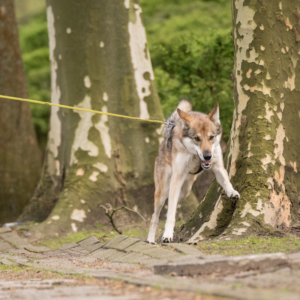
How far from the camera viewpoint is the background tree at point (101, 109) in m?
10.3

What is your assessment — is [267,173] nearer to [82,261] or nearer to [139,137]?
[82,261]

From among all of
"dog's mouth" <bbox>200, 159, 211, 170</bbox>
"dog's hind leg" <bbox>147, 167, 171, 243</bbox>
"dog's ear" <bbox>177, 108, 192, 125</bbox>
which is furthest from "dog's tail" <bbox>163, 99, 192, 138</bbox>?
"dog's mouth" <bbox>200, 159, 211, 170</bbox>

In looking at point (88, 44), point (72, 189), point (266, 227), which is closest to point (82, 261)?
point (266, 227)

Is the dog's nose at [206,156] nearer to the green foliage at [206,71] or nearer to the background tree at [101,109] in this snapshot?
the background tree at [101,109]

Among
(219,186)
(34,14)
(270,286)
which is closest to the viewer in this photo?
(270,286)

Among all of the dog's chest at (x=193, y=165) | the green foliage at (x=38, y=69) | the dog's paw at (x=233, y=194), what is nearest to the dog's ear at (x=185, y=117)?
the dog's chest at (x=193, y=165)

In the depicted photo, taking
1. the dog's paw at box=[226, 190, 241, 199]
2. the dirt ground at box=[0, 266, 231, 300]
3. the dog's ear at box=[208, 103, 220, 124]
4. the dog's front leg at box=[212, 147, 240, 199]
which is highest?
the dog's ear at box=[208, 103, 220, 124]

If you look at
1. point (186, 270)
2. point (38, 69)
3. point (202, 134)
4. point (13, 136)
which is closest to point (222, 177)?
point (202, 134)

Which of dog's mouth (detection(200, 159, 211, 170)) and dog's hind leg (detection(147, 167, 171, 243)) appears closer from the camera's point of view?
dog's mouth (detection(200, 159, 211, 170))

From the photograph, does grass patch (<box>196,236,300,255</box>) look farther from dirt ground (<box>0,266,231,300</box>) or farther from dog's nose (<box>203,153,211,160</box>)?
dirt ground (<box>0,266,231,300</box>)

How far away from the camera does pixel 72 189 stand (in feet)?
32.6

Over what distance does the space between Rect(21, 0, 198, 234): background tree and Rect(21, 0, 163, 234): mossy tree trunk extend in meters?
0.02

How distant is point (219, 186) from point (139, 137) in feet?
13.2

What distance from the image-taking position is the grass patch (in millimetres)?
5066
